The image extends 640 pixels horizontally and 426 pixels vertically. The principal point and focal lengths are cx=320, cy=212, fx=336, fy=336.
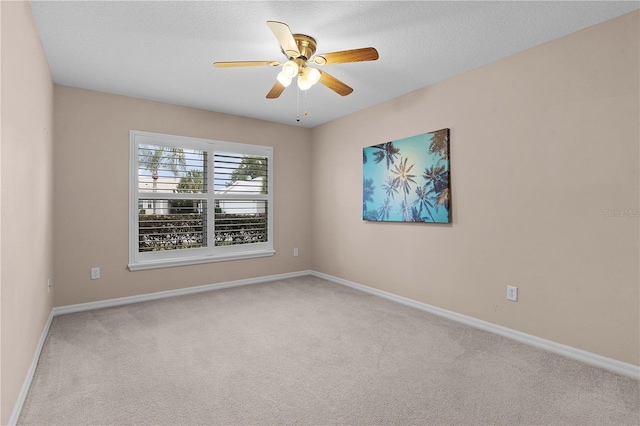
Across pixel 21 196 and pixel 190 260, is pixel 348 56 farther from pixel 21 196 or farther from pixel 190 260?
pixel 190 260

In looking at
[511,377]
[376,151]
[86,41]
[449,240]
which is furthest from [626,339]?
[86,41]

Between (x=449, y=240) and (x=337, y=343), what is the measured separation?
149cm

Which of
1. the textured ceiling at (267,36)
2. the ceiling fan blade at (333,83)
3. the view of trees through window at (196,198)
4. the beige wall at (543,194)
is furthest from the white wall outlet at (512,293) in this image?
the view of trees through window at (196,198)

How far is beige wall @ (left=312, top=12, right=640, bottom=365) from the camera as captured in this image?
2.22m

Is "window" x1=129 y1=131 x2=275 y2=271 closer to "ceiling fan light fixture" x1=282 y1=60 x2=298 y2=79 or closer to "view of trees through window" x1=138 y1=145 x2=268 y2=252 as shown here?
"view of trees through window" x1=138 y1=145 x2=268 y2=252

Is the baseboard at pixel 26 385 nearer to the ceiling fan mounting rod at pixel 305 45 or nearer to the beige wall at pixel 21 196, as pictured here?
the beige wall at pixel 21 196

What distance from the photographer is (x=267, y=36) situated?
2465 mm

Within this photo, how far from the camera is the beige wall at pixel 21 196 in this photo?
1564mm

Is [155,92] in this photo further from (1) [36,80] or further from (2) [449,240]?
(2) [449,240]

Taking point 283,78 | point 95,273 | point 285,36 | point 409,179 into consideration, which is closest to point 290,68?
point 283,78

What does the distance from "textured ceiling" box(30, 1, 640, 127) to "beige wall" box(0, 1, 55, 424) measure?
360 mm

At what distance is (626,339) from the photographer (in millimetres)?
2195

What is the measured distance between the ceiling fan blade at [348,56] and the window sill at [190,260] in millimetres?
2936

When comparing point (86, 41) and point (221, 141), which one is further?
point (221, 141)
